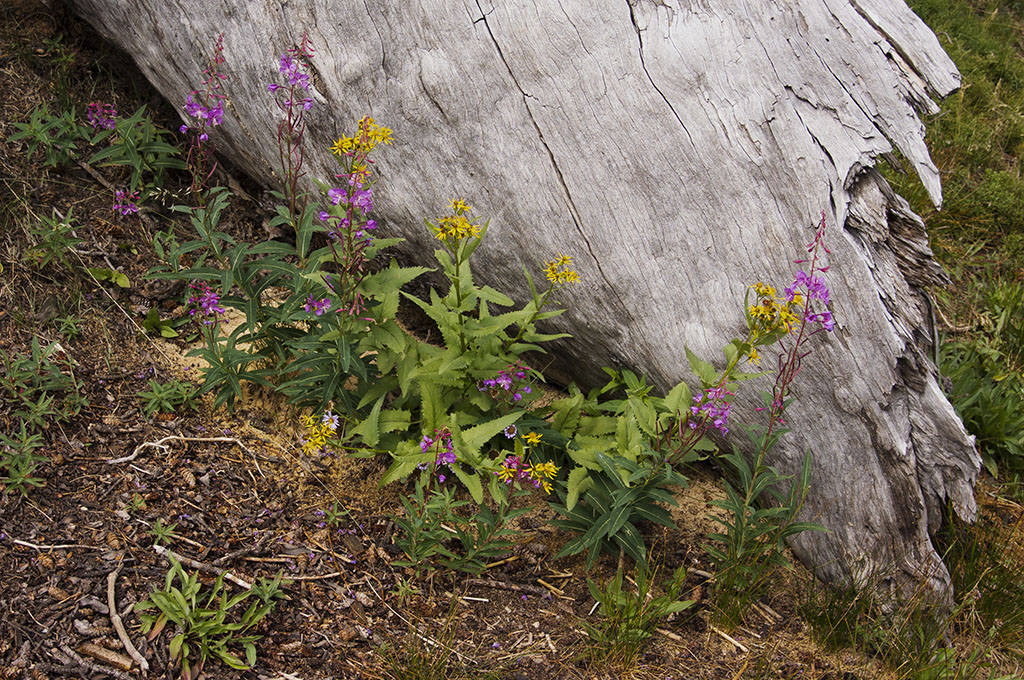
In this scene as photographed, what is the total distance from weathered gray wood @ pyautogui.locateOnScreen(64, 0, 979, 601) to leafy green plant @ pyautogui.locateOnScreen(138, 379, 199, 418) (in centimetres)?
154

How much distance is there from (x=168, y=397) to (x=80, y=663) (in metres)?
1.33

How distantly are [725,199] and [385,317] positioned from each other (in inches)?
66.3

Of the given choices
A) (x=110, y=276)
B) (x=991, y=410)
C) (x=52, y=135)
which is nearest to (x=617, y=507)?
(x=991, y=410)

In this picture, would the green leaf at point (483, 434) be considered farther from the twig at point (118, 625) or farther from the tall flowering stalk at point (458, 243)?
the twig at point (118, 625)

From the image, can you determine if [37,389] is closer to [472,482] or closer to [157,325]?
[157,325]

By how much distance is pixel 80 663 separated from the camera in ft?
8.62

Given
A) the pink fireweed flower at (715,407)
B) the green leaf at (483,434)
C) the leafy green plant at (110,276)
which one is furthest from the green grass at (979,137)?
the leafy green plant at (110,276)

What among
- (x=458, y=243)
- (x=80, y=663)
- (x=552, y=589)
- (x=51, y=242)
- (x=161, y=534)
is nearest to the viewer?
(x=80, y=663)

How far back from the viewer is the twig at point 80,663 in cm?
262

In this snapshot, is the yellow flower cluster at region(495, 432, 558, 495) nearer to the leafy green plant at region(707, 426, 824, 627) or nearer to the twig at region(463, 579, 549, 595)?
the twig at region(463, 579, 549, 595)

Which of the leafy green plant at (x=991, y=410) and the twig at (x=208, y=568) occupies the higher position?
the leafy green plant at (x=991, y=410)

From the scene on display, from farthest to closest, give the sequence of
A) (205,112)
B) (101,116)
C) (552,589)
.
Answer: (101,116) < (205,112) < (552,589)

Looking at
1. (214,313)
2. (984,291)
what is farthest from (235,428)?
(984,291)

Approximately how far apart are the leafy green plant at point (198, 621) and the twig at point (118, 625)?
0.06m
